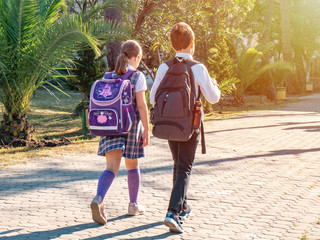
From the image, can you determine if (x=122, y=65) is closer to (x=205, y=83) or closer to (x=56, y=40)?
(x=205, y=83)

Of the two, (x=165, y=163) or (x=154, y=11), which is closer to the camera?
(x=165, y=163)

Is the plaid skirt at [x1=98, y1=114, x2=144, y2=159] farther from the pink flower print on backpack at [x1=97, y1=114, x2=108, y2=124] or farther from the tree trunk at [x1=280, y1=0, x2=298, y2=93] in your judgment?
the tree trunk at [x1=280, y1=0, x2=298, y2=93]

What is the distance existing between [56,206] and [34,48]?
486 cm

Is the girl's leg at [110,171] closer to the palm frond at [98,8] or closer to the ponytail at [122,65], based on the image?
the ponytail at [122,65]

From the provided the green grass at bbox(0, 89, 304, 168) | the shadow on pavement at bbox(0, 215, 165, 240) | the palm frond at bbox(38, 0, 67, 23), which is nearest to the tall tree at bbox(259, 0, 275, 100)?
the green grass at bbox(0, 89, 304, 168)

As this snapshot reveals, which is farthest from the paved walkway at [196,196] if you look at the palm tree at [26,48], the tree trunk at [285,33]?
the tree trunk at [285,33]

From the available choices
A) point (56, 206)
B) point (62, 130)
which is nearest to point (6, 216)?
point (56, 206)

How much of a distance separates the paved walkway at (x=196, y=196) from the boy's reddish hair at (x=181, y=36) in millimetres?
1649

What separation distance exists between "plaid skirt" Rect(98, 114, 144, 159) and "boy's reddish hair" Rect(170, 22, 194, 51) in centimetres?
80

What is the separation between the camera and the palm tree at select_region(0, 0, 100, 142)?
32.6 ft

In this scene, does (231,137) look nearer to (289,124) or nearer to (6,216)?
(289,124)

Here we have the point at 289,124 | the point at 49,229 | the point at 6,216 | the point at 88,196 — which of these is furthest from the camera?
the point at 289,124

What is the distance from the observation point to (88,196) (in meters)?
6.38

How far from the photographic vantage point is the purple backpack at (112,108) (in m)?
4.95
